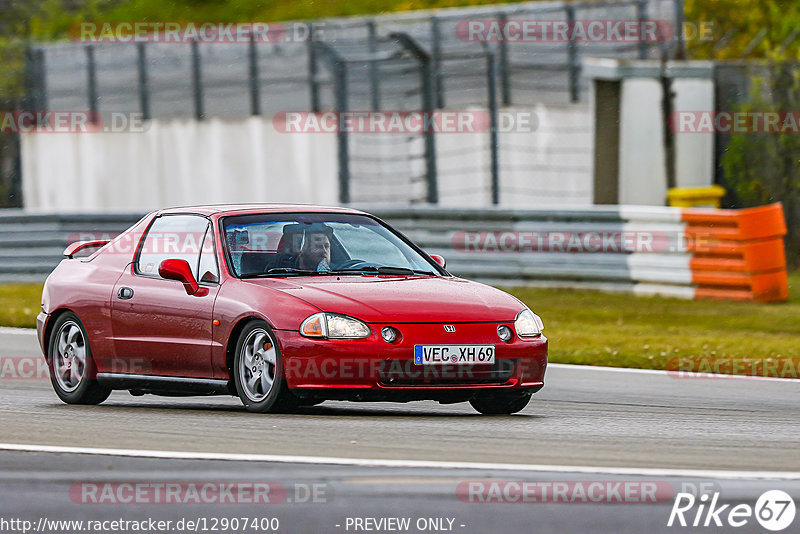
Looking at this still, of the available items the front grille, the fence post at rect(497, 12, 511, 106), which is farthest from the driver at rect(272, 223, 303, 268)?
the fence post at rect(497, 12, 511, 106)

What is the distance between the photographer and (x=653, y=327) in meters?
16.8

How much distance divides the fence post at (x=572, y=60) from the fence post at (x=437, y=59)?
5.95 feet

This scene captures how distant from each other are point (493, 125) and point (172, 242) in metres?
11.1

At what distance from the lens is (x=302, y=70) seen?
25.4 metres

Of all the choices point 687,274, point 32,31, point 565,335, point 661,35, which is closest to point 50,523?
point 565,335

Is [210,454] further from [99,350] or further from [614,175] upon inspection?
[614,175]

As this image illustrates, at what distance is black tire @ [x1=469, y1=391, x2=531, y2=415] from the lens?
1023 cm

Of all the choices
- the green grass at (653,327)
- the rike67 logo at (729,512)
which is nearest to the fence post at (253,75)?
the green grass at (653,327)

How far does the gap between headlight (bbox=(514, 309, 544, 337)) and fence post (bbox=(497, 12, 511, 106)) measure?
14344mm

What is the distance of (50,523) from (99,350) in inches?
169

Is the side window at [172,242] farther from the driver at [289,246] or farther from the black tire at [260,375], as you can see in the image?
the black tire at [260,375]

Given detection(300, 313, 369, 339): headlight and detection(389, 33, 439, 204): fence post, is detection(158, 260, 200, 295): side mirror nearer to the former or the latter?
detection(300, 313, 369, 339): headlight

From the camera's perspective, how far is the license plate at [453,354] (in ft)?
31.7

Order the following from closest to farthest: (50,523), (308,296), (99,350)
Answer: (50,523), (308,296), (99,350)
